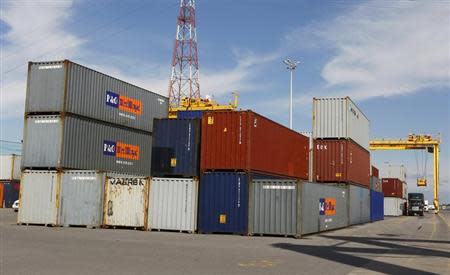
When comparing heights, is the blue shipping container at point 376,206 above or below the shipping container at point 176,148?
below

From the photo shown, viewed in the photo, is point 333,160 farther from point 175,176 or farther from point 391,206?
point 391,206

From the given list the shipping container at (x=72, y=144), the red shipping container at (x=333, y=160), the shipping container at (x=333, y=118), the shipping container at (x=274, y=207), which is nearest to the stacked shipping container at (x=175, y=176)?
the shipping container at (x=274, y=207)

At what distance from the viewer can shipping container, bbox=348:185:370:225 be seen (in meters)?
37.5

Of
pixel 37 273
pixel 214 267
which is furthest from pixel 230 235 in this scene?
pixel 37 273

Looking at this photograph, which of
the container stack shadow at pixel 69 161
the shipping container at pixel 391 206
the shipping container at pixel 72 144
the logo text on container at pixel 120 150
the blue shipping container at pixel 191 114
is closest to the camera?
the container stack shadow at pixel 69 161

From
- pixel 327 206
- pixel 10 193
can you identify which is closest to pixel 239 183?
pixel 327 206

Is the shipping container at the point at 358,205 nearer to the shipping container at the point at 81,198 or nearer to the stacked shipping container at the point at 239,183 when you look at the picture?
the stacked shipping container at the point at 239,183

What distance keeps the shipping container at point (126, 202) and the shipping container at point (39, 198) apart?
3.04 m

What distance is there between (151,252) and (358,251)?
7725 millimetres

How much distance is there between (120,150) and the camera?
110ft

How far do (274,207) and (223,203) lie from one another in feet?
8.65

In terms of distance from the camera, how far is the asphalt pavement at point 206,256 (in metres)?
12.8

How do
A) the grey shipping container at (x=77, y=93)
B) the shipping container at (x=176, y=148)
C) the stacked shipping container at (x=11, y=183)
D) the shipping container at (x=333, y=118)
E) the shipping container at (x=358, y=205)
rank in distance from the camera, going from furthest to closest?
the stacked shipping container at (x=11, y=183), the shipping container at (x=358, y=205), the shipping container at (x=333, y=118), the grey shipping container at (x=77, y=93), the shipping container at (x=176, y=148)

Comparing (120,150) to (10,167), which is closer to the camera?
(120,150)
